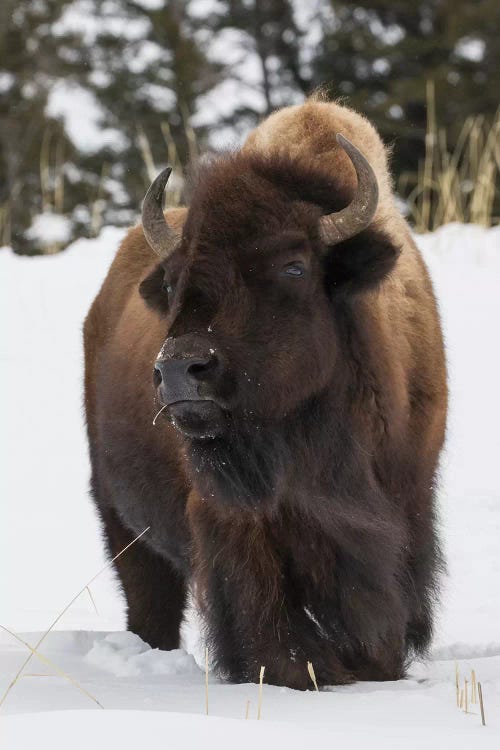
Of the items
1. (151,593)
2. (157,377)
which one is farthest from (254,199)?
(151,593)

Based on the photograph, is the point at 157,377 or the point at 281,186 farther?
the point at 281,186

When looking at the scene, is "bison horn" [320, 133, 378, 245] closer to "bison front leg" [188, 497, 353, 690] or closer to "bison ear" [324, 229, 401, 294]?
"bison ear" [324, 229, 401, 294]

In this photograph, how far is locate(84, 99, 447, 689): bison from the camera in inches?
162

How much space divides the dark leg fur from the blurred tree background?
1545cm

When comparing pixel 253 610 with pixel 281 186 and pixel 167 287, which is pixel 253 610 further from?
pixel 281 186

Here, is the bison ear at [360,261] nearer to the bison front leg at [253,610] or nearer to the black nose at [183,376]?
the black nose at [183,376]

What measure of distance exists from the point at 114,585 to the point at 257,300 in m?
2.75

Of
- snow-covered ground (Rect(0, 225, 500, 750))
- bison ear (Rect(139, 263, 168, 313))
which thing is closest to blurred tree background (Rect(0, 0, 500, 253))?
snow-covered ground (Rect(0, 225, 500, 750))

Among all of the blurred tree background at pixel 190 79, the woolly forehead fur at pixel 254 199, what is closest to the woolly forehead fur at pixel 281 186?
the woolly forehead fur at pixel 254 199

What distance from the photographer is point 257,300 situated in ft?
13.6

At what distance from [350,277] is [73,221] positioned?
833 inches

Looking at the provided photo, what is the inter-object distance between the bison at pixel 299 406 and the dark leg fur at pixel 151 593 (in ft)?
2.26

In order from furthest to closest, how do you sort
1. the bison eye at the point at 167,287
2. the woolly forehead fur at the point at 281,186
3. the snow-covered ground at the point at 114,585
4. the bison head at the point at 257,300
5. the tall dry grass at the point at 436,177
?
the tall dry grass at the point at 436,177, the bison eye at the point at 167,287, the woolly forehead fur at the point at 281,186, the bison head at the point at 257,300, the snow-covered ground at the point at 114,585

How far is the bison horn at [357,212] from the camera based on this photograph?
430 centimetres
